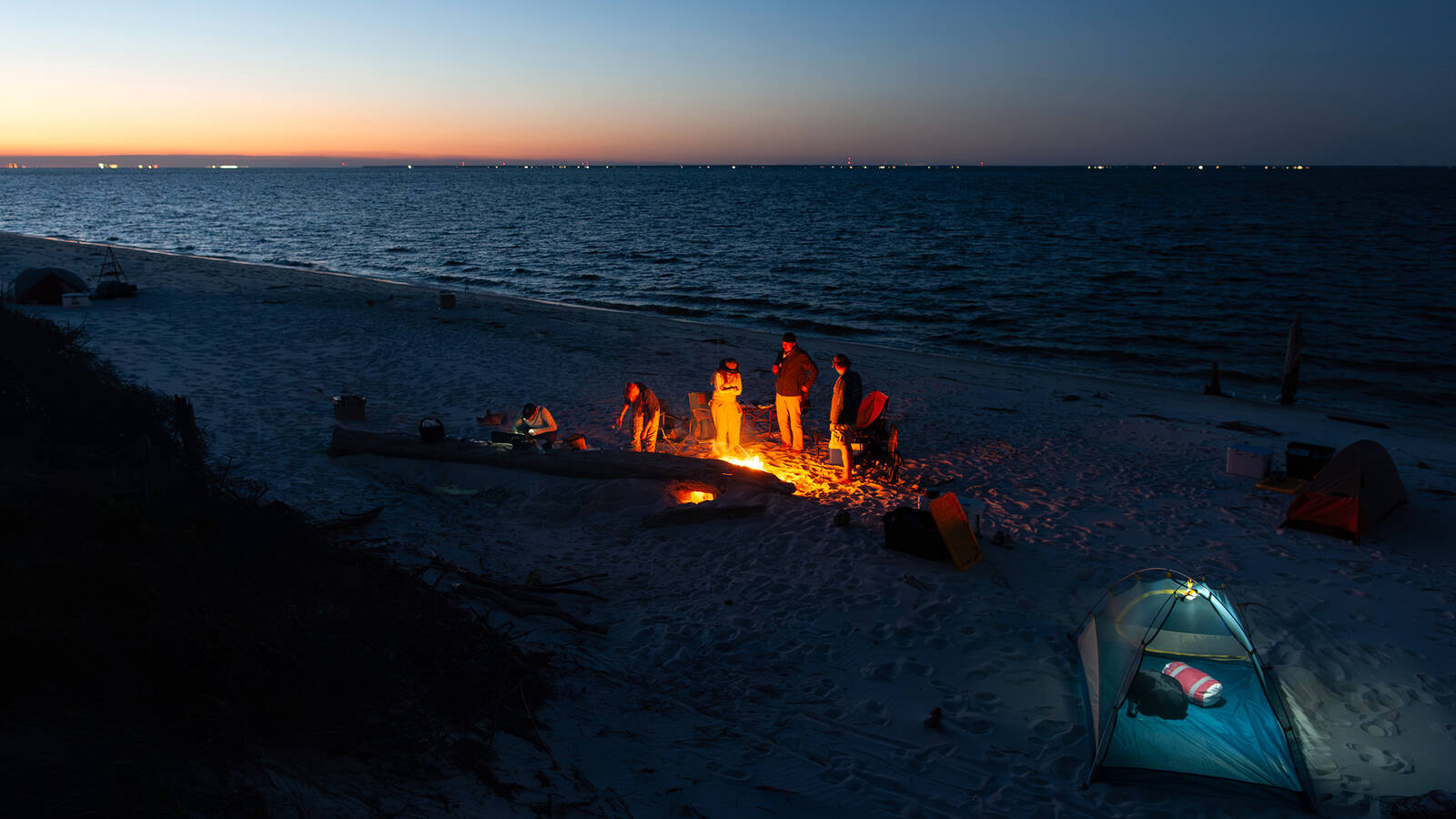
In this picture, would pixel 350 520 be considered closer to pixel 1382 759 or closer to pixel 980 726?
pixel 980 726

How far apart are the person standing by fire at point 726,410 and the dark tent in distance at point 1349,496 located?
22.9ft

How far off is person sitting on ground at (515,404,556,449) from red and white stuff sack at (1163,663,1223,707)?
7815mm

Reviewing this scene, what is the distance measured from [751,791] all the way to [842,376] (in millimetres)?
6497

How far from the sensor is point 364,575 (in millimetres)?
5352

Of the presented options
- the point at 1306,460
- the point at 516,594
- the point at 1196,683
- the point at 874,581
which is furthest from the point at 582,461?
the point at 1306,460

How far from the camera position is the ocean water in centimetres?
2258

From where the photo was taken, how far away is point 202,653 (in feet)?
12.2

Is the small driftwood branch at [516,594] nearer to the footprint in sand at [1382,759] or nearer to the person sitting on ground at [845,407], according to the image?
the person sitting on ground at [845,407]

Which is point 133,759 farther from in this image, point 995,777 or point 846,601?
point 846,601

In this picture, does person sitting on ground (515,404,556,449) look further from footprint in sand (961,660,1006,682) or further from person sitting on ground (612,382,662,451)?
footprint in sand (961,660,1006,682)

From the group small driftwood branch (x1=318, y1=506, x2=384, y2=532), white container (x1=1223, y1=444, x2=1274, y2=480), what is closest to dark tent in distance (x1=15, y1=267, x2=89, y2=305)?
small driftwood branch (x1=318, y1=506, x2=384, y2=532)

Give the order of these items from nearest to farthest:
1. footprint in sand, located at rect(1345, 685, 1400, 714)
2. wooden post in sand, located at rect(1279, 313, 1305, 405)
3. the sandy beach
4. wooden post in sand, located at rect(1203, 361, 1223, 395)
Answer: the sandy beach → footprint in sand, located at rect(1345, 685, 1400, 714) → wooden post in sand, located at rect(1279, 313, 1305, 405) → wooden post in sand, located at rect(1203, 361, 1223, 395)

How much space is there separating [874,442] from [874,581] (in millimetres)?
3165

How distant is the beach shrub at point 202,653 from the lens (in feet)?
10.3
